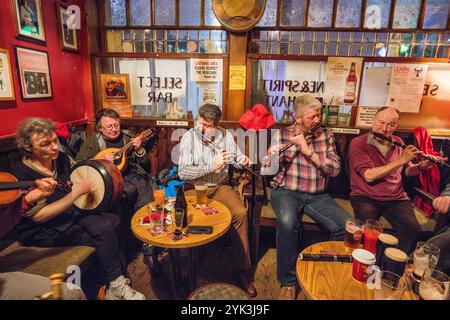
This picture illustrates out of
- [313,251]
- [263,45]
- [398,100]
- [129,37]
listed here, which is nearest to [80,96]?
[129,37]

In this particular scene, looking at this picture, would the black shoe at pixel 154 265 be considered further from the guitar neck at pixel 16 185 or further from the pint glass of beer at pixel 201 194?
the guitar neck at pixel 16 185

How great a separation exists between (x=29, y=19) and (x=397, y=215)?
3727mm

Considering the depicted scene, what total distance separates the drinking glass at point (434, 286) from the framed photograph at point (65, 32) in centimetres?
371

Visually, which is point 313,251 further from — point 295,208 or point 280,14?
point 280,14

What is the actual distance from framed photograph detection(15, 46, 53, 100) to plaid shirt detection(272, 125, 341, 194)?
8.03 feet

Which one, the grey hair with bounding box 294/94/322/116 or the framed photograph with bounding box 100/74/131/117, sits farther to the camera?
the framed photograph with bounding box 100/74/131/117

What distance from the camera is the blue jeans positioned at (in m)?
2.43

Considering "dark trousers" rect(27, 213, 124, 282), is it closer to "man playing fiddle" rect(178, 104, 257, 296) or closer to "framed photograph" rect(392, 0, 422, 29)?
"man playing fiddle" rect(178, 104, 257, 296)

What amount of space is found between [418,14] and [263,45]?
1674mm

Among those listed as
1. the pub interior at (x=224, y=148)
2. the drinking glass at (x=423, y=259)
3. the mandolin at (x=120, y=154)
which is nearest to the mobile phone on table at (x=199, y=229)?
the pub interior at (x=224, y=148)

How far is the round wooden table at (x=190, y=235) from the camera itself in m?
1.91

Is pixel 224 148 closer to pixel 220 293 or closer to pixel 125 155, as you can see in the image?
pixel 125 155

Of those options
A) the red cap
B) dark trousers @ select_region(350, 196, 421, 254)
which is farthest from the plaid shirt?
the red cap

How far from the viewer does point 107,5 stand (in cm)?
354
